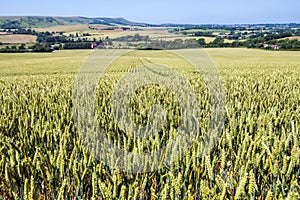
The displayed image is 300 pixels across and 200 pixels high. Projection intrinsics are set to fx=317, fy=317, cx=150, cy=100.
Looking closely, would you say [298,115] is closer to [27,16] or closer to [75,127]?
[75,127]

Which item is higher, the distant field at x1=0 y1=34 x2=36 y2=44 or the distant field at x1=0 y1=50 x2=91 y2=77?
the distant field at x1=0 y1=34 x2=36 y2=44

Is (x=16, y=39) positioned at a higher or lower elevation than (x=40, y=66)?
higher

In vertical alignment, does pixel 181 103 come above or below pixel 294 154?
below

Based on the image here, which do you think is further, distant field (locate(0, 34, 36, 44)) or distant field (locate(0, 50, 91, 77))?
distant field (locate(0, 34, 36, 44))

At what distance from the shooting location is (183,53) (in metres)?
23.5

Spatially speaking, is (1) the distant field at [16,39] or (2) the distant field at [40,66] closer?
(2) the distant field at [40,66]

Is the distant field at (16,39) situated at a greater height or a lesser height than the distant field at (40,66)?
greater

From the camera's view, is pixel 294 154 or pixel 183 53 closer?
pixel 294 154

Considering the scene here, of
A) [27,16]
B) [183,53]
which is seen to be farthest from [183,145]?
[27,16]

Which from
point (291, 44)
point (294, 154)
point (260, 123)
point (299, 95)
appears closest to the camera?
point (294, 154)

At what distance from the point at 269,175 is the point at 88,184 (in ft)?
4.46

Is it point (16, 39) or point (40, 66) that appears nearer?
point (40, 66)

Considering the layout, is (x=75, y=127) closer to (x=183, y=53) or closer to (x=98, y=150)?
(x=98, y=150)

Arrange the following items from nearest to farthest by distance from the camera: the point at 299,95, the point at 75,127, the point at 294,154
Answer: the point at 294,154 < the point at 75,127 < the point at 299,95
